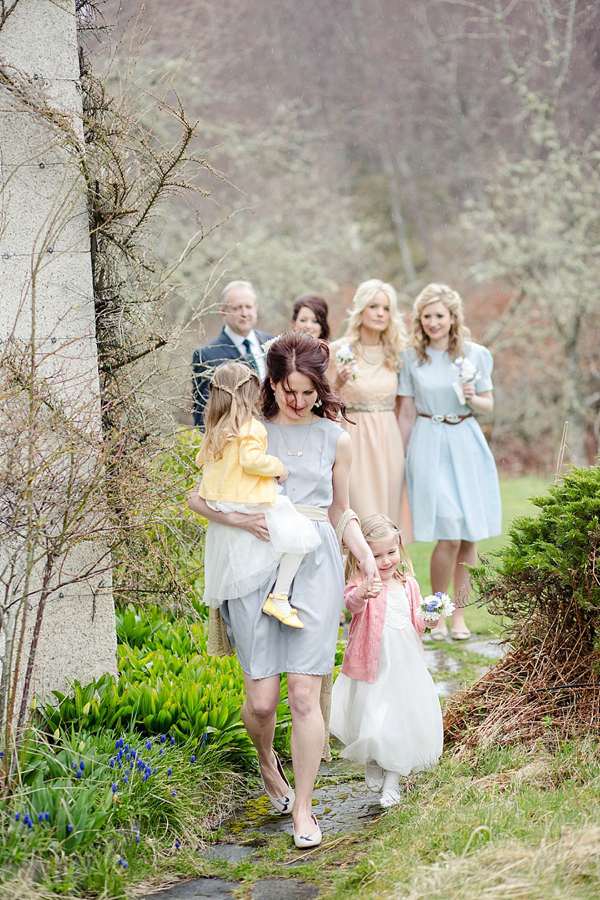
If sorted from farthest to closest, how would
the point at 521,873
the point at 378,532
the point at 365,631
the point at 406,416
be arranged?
1. the point at 406,416
2. the point at 378,532
3. the point at 365,631
4. the point at 521,873

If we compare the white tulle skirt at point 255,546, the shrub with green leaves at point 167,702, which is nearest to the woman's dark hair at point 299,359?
the white tulle skirt at point 255,546

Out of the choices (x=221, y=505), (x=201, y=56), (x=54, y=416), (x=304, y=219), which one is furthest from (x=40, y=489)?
(x=304, y=219)

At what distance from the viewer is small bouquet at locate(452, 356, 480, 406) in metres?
6.08

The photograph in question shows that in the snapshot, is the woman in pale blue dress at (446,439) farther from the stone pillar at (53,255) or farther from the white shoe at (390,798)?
the stone pillar at (53,255)

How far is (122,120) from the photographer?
430cm

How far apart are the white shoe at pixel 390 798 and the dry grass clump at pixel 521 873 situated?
2.70 feet

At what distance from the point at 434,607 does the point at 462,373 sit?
8.37 feet

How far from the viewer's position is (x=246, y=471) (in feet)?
11.7

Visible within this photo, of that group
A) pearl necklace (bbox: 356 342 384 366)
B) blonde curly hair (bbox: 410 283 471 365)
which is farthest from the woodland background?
blonde curly hair (bbox: 410 283 471 365)

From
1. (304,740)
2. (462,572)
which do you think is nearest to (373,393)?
(462,572)

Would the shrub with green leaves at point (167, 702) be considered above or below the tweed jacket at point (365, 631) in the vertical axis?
below

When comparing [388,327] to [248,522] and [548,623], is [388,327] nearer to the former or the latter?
[548,623]

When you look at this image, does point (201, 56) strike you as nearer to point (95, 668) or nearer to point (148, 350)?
point (148, 350)

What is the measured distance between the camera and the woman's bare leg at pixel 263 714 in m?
3.55
